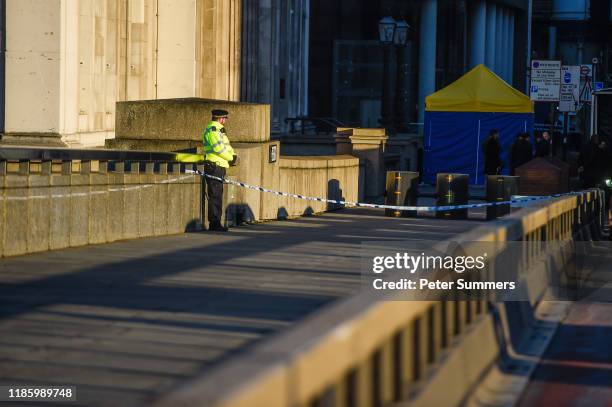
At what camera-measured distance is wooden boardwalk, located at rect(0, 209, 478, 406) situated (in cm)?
902

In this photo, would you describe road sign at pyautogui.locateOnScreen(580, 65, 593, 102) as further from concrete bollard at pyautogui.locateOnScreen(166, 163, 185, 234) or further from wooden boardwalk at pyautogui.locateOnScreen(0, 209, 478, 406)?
concrete bollard at pyautogui.locateOnScreen(166, 163, 185, 234)

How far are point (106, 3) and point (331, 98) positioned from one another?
36.6 m

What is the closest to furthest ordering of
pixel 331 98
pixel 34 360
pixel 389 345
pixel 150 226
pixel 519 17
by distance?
pixel 389 345 → pixel 34 360 → pixel 150 226 → pixel 331 98 → pixel 519 17

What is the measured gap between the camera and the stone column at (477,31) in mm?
75062

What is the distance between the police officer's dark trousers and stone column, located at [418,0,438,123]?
1813 inches

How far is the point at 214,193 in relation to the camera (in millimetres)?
20844

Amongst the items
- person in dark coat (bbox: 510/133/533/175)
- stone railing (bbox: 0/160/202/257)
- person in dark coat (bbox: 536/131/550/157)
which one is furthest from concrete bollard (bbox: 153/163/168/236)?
person in dark coat (bbox: 536/131/550/157)

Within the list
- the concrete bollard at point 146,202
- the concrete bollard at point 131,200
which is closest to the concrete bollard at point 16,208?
the concrete bollard at point 131,200

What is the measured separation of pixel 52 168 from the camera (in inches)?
652

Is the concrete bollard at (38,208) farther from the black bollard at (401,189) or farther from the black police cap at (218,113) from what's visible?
the black bollard at (401,189)

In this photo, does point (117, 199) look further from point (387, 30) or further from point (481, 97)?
point (481, 97)

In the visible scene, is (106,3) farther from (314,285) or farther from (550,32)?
(550,32)

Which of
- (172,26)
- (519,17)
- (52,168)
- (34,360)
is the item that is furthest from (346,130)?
(519,17)

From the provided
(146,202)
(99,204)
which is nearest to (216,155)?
(146,202)
